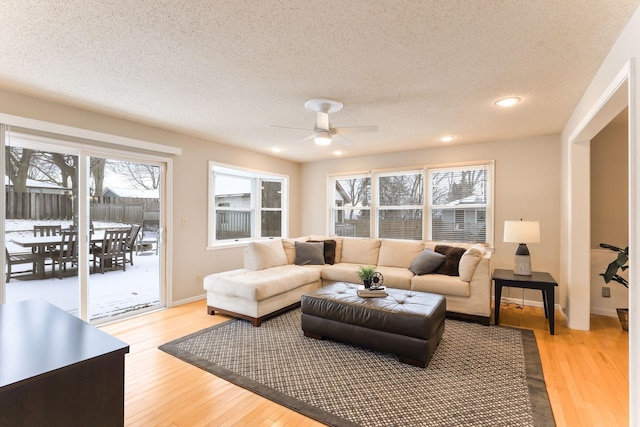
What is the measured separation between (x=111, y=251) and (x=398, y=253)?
3814mm

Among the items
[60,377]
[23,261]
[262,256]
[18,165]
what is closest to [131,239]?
[23,261]

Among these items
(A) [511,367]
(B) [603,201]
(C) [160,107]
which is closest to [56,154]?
(C) [160,107]

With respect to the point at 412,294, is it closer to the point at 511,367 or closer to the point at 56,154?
the point at 511,367

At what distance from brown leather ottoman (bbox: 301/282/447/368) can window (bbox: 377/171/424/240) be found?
7.30ft

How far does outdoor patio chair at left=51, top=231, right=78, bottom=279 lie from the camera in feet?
11.0

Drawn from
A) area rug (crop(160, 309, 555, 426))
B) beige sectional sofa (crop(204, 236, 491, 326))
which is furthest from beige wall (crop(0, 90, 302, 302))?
area rug (crop(160, 309, 555, 426))

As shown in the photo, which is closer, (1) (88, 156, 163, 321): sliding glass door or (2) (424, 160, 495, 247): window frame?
(1) (88, 156, 163, 321): sliding glass door

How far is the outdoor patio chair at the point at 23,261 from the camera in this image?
2990mm

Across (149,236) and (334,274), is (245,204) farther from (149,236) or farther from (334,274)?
(334,274)

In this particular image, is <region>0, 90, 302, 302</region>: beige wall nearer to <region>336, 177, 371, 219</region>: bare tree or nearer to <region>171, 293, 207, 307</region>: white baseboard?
<region>171, 293, 207, 307</region>: white baseboard

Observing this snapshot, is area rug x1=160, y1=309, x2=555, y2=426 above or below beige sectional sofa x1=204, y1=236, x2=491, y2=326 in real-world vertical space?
below

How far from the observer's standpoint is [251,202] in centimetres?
577

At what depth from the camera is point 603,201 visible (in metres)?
3.96

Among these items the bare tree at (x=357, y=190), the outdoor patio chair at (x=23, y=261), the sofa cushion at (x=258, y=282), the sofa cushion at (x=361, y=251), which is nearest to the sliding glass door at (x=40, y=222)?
the outdoor patio chair at (x=23, y=261)
